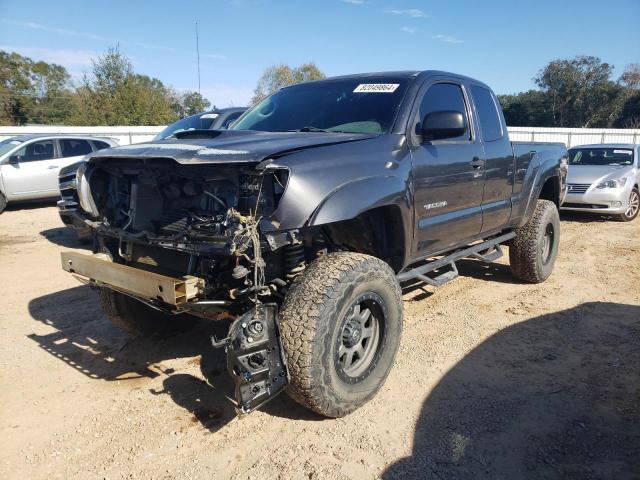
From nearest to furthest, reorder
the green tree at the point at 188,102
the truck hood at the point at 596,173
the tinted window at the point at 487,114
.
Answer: the tinted window at the point at 487,114 < the truck hood at the point at 596,173 < the green tree at the point at 188,102

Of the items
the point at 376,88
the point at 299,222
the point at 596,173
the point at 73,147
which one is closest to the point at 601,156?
the point at 596,173

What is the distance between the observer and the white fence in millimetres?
19016

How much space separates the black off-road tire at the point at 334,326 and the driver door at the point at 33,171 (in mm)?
10724

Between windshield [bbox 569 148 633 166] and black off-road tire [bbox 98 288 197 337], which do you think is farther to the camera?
windshield [bbox 569 148 633 166]

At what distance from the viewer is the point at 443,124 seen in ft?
11.5

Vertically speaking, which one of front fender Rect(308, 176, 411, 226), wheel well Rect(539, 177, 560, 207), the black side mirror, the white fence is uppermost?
the white fence

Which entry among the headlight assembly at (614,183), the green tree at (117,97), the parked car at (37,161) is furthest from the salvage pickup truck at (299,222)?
the green tree at (117,97)

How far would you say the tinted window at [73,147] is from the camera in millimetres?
11711

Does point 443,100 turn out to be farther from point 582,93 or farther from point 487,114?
point 582,93

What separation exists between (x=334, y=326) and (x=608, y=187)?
32.1ft

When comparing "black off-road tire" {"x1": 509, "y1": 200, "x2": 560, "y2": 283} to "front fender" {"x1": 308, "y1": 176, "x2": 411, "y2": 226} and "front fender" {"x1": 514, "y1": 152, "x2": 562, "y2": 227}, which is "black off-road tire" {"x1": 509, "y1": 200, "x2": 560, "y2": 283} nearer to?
"front fender" {"x1": 514, "y1": 152, "x2": 562, "y2": 227}

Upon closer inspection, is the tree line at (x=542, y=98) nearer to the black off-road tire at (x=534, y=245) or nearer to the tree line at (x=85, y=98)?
the tree line at (x=85, y=98)

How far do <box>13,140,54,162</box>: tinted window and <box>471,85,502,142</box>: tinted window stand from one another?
10.4 meters

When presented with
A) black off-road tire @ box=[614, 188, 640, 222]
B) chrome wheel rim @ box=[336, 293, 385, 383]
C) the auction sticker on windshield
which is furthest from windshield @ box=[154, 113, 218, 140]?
black off-road tire @ box=[614, 188, 640, 222]
